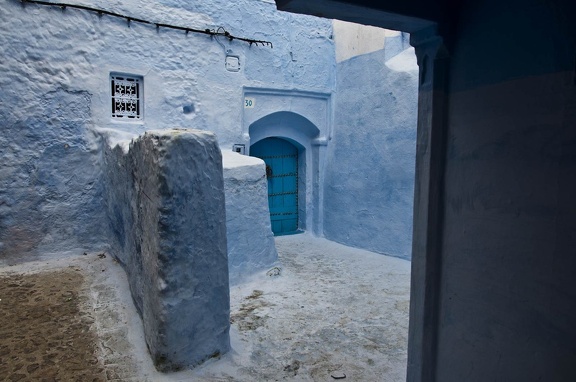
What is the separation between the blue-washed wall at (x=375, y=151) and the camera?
238 inches

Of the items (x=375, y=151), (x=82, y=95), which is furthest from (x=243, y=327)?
(x=375, y=151)

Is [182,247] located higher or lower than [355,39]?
lower

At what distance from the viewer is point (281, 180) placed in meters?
8.07

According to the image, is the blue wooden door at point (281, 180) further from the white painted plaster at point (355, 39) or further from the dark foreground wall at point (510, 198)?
the dark foreground wall at point (510, 198)

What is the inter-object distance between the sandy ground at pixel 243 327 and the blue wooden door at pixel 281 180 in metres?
2.57

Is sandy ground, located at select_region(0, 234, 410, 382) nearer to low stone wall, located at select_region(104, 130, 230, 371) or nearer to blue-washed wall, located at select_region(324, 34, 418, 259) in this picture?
low stone wall, located at select_region(104, 130, 230, 371)

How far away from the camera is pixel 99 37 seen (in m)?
5.41

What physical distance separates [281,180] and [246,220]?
3073 mm

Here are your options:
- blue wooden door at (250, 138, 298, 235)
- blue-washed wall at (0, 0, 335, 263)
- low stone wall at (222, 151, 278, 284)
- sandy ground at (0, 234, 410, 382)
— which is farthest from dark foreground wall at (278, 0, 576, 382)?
blue wooden door at (250, 138, 298, 235)

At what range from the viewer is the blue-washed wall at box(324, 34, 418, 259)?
6043 millimetres

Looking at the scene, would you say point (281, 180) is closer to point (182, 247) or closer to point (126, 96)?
point (126, 96)

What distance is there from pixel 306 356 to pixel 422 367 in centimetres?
146

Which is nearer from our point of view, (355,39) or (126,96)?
(126,96)

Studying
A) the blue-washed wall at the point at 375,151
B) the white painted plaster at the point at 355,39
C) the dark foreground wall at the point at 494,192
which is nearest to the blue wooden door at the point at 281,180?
the blue-washed wall at the point at 375,151
